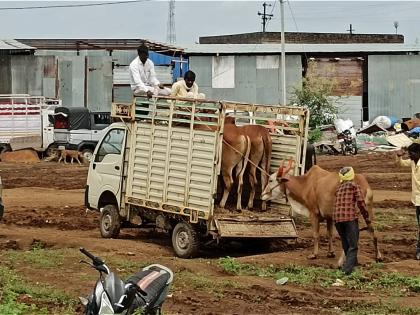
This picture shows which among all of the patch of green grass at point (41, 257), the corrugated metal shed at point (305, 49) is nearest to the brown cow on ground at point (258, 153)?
→ the patch of green grass at point (41, 257)

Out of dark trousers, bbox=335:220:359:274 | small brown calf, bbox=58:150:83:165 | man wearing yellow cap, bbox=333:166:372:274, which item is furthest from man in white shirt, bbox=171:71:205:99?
small brown calf, bbox=58:150:83:165

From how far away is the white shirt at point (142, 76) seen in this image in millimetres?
15250

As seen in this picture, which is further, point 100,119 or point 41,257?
point 100,119

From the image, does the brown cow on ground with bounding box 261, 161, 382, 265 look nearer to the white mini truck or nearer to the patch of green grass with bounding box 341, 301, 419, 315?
the white mini truck

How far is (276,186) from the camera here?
14.1 metres

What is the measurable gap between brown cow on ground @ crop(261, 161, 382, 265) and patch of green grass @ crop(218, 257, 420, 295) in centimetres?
108

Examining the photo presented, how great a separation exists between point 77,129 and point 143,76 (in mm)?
19760

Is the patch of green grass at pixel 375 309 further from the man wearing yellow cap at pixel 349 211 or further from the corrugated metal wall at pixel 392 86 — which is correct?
the corrugated metal wall at pixel 392 86

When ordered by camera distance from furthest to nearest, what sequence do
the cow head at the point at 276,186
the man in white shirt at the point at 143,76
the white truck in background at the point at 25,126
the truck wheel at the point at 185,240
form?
the white truck in background at the point at 25,126
the man in white shirt at the point at 143,76
the cow head at the point at 276,186
the truck wheel at the point at 185,240

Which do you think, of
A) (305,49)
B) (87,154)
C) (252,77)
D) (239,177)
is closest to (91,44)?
(252,77)

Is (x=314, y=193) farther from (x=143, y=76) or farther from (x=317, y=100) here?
(x=317, y=100)

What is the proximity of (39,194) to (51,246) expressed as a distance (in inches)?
392

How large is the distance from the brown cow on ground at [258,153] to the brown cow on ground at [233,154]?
18cm

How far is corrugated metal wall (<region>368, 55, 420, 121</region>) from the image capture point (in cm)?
4728
